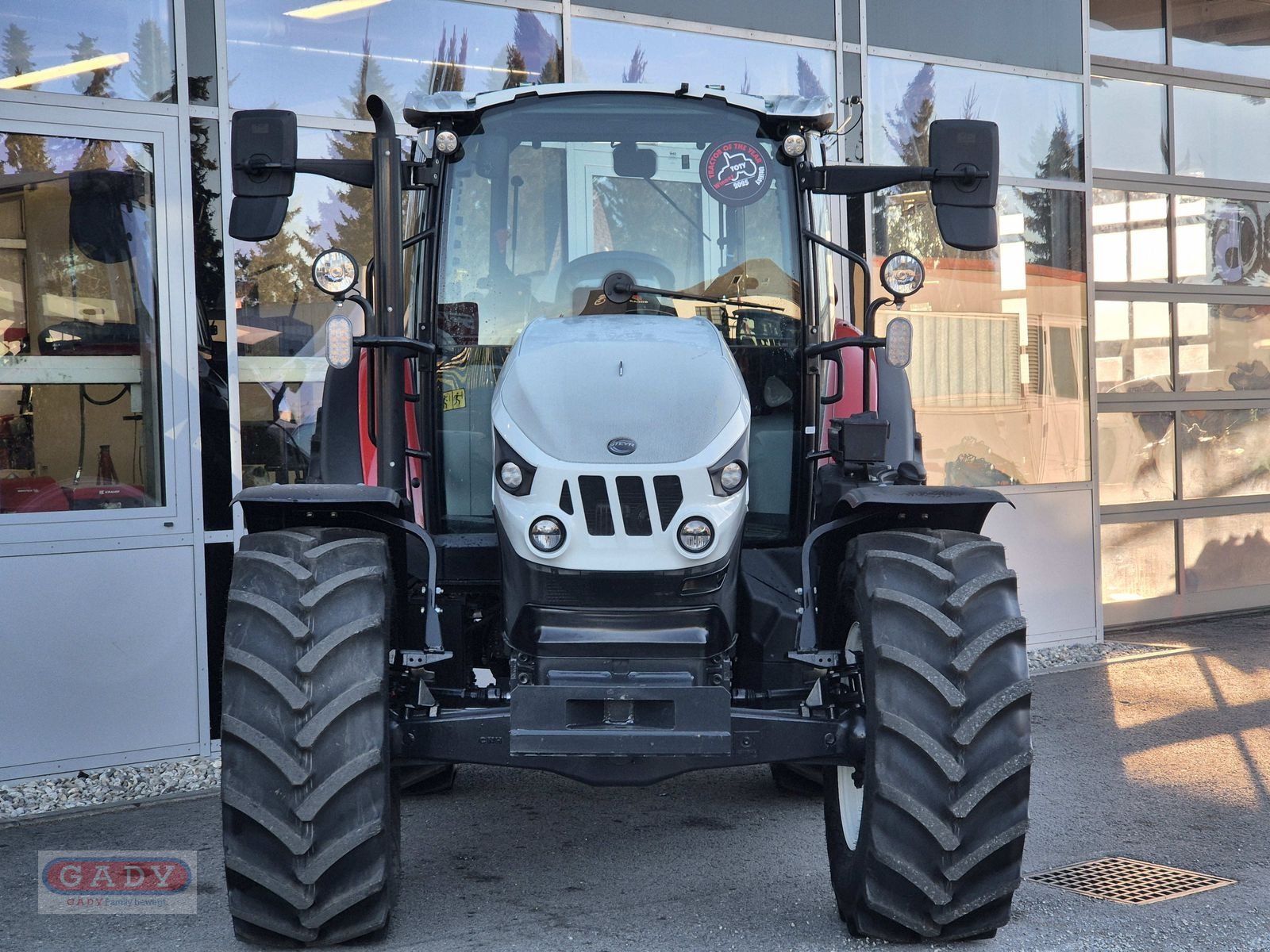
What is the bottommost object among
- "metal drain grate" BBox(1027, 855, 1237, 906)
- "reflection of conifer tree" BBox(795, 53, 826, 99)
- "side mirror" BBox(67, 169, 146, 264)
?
"metal drain grate" BBox(1027, 855, 1237, 906)

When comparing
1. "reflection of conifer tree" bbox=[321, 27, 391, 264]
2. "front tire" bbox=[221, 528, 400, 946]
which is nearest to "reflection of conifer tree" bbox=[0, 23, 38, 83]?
"reflection of conifer tree" bbox=[321, 27, 391, 264]

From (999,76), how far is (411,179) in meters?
5.78

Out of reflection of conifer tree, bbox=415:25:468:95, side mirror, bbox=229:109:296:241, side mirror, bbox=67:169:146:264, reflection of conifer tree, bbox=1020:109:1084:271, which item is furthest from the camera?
reflection of conifer tree, bbox=1020:109:1084:271

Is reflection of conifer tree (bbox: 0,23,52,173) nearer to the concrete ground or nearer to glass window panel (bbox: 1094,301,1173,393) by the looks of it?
the concrete ground

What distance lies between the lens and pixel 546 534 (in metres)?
3.81

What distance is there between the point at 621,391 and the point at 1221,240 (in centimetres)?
823

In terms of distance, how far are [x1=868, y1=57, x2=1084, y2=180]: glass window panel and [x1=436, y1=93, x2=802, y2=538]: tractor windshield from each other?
429 centimetres

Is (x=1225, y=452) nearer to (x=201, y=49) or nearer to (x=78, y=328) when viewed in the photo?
(x=201, y=49)

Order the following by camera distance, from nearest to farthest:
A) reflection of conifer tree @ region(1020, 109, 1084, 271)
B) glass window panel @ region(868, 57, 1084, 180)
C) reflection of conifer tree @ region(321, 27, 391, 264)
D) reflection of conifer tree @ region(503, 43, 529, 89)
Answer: reflection of conifer tree @ region(321, 27, 391, 264) < reflection of conifer tree @ region(503, 43, 529, 89) < glass window panel @ region(868, 57, 1084, 180) < reflection of conifer tree @ region(1020, 109, 1084, 271)

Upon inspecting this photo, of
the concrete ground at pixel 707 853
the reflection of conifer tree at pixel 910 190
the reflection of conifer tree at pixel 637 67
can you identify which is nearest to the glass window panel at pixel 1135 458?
the reflection of conifer tree at pixel 910 190

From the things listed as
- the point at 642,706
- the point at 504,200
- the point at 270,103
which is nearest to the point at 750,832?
the point at 642,706

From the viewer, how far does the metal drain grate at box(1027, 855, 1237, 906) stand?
4.48m

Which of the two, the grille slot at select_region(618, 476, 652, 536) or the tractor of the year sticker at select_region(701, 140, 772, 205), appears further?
the tractor of the year sticker at select_region(701, 140, 772, 205)

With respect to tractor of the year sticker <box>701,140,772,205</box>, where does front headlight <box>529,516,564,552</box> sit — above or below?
below
